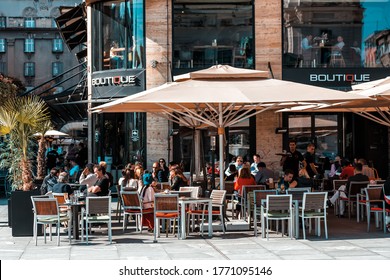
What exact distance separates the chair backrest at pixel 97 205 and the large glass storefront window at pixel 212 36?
11.6 m

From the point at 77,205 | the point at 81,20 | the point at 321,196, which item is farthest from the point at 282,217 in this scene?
the point at 81,20

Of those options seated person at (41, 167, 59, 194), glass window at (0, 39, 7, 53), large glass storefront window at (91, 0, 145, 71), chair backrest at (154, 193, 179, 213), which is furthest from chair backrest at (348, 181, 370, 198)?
glass window at (0, 39, 7, 53)

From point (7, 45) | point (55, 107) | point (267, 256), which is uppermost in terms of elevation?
point (7, 45)

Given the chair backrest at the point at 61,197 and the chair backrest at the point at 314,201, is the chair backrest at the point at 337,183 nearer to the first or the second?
the chair backrest at the point at 314,201

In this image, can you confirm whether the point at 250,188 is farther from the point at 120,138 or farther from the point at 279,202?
Result: the point at 120,138

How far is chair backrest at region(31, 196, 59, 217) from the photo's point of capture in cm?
1603

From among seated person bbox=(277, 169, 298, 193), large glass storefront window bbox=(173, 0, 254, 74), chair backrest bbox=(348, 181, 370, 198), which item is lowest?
chair backrest bbox=(348, 181, 370, 198)

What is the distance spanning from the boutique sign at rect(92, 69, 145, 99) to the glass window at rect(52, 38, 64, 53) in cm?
4888

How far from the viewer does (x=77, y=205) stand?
16688mm

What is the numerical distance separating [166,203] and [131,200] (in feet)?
5.23

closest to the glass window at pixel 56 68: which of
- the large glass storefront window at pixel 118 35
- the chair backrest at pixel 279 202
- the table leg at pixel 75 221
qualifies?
the large glass storefront window at pixel 118 35

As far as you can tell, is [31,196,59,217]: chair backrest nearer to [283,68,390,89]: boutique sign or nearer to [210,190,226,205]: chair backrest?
[210,190,226,205]: chair backrest
